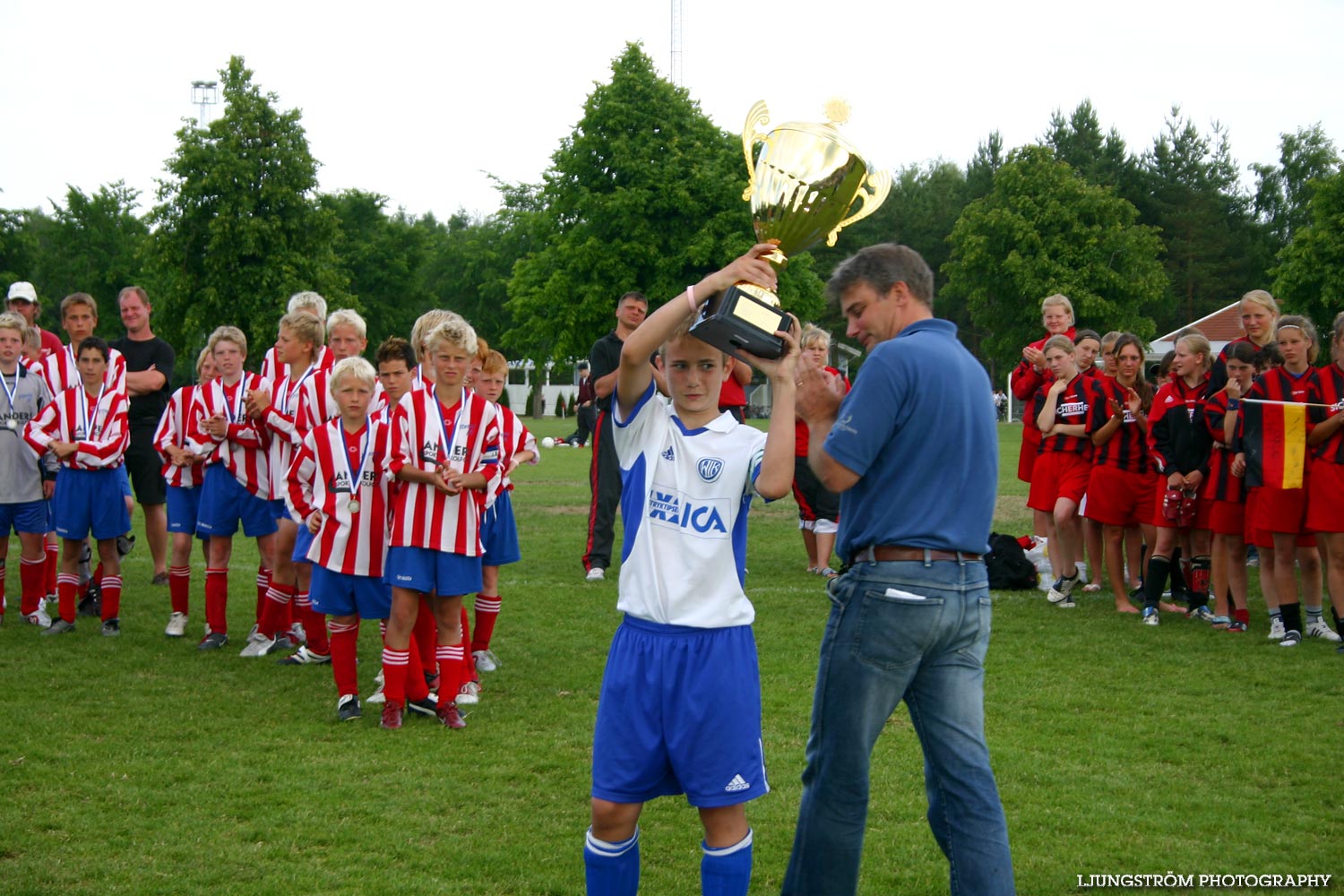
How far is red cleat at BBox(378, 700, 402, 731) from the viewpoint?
6.26m

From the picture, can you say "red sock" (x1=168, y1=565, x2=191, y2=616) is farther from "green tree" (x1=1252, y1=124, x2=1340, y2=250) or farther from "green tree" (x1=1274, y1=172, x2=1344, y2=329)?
"green tree" (x1=1252, y1=124, x2=1340, y2=250)

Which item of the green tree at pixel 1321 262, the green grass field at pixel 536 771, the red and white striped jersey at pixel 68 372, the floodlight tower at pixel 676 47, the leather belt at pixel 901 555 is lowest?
the green grass field at pixel 536 771

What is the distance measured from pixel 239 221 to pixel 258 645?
4106cm

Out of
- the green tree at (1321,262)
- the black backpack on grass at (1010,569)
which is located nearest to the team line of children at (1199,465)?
the black backpack on grass at (1010,569)

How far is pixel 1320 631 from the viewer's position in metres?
8.70

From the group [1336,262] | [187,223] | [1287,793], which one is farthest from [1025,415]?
[187,223]

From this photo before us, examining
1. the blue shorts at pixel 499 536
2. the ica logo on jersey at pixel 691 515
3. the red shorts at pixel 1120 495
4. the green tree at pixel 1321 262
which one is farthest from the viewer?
the green tree at pixel 1321 262

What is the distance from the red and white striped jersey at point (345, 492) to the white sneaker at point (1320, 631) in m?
6.67

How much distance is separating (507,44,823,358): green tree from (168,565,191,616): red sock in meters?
33.2

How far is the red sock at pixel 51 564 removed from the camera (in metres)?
9.90

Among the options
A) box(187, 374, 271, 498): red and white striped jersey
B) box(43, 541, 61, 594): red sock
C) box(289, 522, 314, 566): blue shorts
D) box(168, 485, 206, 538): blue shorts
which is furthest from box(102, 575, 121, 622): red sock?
box(289, 522, 314, 566): blue shorts

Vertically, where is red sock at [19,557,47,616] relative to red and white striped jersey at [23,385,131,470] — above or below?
below

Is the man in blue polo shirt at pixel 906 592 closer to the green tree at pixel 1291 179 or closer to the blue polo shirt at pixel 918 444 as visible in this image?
the blue polo shirt at pixel 918 444

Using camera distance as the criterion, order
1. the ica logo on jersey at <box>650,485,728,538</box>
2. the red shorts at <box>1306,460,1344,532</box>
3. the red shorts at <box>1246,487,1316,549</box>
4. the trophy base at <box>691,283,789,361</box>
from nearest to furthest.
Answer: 1. the trophy base at <box>691,283,789,361</box>
2. the ica logo on jersey at <box>650,485,728,538</box>
3. the red shorts at <box>1306,460,1344,532</box>
4. the red shorts at <box>1246,487,1316,549</box>
